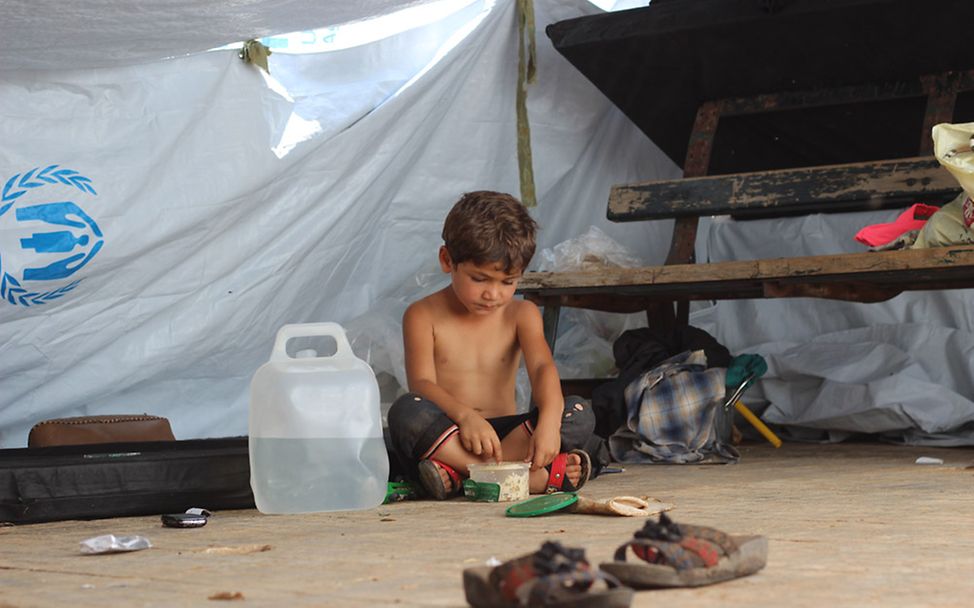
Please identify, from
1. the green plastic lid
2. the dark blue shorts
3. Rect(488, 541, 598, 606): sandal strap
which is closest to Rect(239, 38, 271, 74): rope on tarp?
the dark blue shorts

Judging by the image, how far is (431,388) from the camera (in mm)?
2896

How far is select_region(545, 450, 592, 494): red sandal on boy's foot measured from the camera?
2.72 metres

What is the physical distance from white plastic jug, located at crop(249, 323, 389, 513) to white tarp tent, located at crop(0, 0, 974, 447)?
3.59 ft

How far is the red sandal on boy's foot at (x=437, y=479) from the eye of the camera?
8.70ft

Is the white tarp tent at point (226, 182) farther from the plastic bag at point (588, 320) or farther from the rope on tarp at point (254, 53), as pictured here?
the plastic bag at point (588, 320)

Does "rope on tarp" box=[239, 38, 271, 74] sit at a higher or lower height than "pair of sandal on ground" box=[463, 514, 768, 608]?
higher

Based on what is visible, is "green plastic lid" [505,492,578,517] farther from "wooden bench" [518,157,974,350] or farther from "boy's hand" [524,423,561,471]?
"wooden bench" [518,157,974,350]

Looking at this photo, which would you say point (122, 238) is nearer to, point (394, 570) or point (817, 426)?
point (394, 570)

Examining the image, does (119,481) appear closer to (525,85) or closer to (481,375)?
(481,375)

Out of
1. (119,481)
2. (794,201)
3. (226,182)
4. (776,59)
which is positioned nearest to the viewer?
(119,481)

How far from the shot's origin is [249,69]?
12.3 feet

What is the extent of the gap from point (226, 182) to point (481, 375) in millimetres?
1126

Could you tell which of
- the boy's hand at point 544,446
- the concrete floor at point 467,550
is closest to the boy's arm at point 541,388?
the boy's hand at point 544,446

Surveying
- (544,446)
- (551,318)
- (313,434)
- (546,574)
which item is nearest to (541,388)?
(544,446)
